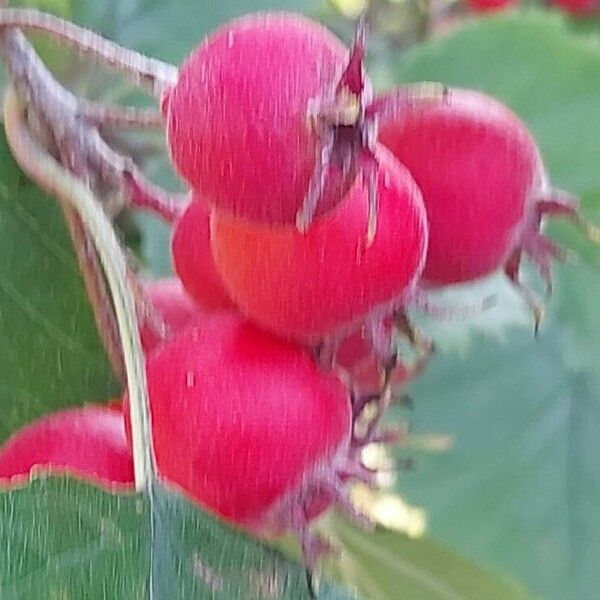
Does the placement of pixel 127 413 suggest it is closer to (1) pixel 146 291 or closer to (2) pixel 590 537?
(1) pixel 146 291

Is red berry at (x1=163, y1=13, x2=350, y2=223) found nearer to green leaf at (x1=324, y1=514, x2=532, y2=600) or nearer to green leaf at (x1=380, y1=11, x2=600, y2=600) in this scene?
green leaf at (x1=324, y1=514, x2=532, y2=600)

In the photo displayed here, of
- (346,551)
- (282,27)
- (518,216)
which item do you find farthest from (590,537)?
(282,27)

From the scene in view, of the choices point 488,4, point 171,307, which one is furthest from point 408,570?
point 488,4

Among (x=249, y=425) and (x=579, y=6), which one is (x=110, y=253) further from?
(x=579, y=6)

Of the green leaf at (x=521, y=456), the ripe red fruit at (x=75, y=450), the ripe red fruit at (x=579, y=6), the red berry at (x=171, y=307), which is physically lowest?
the green leaf at (x=521, y=456)

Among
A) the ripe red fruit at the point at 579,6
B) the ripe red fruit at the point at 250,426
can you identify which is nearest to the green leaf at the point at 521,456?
the ripe red fruit at the point at 250,426

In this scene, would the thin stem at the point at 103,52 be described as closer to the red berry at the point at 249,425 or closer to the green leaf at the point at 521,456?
the red berry at the point at 249,425

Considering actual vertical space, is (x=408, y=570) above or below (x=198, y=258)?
below
